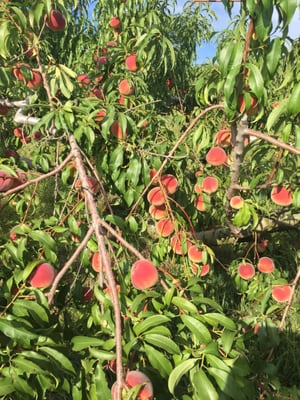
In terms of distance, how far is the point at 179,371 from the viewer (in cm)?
71

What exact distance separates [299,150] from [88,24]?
11.2 ft

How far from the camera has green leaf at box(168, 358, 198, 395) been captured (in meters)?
0.69

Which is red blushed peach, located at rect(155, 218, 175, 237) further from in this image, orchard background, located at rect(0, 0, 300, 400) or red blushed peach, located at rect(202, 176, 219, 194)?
red blushed peach, located at rect(202, 176, 219, 194)

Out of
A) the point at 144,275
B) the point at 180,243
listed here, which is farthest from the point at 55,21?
the point at 144,275

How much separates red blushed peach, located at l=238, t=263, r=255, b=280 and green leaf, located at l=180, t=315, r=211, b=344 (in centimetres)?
110

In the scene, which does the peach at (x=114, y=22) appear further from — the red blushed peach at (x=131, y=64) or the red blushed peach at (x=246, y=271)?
the red blushed peach at (x=246, y=271)

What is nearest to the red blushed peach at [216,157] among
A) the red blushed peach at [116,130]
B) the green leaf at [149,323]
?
the red blushed peach at [116,130]

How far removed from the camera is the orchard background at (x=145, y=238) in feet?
2.57

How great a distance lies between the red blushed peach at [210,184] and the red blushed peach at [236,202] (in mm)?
93

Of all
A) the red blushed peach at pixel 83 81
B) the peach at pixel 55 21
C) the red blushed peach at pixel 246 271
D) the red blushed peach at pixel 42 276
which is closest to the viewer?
the red blushed peach at pixel 42 276

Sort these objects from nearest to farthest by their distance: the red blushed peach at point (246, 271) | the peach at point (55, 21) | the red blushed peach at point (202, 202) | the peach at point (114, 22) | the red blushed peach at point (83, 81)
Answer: the peach at point (55, 21), the red blushed peach at point (202, 202), the red blushed peach at point (246, 271), the red blushed peach at point (83, 81), the peach at point (114, 22)

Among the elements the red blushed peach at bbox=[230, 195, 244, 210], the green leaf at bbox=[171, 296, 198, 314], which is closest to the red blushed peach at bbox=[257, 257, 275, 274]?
the red blushed peach at bbox=[230, 195, 244, 210]

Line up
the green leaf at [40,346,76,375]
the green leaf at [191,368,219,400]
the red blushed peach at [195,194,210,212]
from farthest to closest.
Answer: the red blushed peach at [195,194,210,212] < the green leaf at [40,346,76,375] < the green leaf at [191,368,219,400]

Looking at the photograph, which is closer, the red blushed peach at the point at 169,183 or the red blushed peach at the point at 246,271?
the red blushed peach at the point at 169,183
